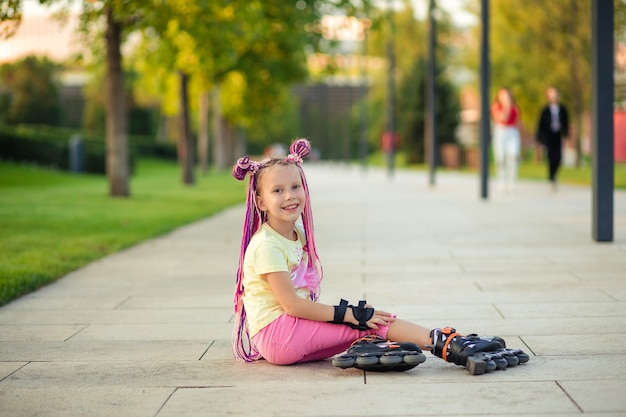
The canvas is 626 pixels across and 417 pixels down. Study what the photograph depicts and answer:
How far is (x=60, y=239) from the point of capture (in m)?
12.5

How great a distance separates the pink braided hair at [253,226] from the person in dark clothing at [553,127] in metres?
15.7

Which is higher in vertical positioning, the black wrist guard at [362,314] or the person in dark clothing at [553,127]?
the person in dark clothing at [553,127]

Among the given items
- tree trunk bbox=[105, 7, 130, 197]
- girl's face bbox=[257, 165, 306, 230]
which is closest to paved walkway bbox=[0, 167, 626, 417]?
girl's face bbox=[257, 165, 306, 230]

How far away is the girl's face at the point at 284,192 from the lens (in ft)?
18.1

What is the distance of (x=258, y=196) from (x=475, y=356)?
1378 millimetres

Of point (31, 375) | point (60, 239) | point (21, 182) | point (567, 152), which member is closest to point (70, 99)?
point (567, 152)

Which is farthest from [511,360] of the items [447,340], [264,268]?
[264,268]

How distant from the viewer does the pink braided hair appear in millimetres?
5613

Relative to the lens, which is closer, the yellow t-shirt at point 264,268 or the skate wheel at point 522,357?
the skate wheel at point 522,357

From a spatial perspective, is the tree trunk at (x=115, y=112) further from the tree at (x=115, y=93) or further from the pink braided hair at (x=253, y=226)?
the pink braided hair at (x=253, y=226)

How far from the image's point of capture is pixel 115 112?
2161 centimetres

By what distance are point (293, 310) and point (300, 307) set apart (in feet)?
0.13

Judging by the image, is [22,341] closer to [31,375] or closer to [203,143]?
[31,375]

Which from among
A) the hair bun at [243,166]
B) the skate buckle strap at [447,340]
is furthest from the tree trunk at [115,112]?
the skate buckle strap at [447,340]
